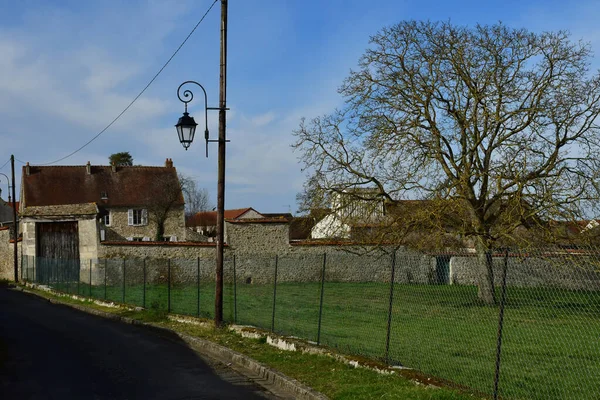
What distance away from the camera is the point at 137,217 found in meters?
60.4

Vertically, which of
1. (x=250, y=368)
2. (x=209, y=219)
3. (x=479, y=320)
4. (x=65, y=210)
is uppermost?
(x=479, y=320)

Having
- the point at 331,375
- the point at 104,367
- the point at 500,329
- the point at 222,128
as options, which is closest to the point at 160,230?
the point at 222,128

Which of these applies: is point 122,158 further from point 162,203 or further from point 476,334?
point 476,334

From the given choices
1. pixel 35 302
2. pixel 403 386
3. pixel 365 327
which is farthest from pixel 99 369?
pixel 35 302

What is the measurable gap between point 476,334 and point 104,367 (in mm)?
6272

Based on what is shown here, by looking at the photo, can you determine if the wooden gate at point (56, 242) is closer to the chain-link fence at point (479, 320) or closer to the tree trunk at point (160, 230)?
the chain-link fence at point (479, 320)

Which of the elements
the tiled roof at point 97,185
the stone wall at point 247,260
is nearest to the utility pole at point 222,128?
the stone wall at point 247,260

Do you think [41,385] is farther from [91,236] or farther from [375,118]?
[91,236]

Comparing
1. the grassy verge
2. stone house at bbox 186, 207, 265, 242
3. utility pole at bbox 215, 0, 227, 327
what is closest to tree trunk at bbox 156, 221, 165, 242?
stone house at bbox 186, 207, 265, 242

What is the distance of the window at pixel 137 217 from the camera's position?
60.0 m

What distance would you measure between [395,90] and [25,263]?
77.2 ft

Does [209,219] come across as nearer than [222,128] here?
No

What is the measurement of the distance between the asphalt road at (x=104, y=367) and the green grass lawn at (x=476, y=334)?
2.32 m

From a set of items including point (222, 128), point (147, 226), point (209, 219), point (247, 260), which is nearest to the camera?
point (222, 128)
